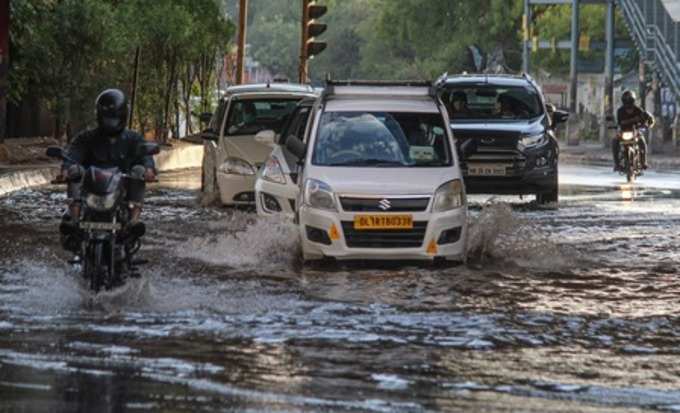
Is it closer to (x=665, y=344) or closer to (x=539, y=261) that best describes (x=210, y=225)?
(x=539, y=261)

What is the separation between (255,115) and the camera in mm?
25922

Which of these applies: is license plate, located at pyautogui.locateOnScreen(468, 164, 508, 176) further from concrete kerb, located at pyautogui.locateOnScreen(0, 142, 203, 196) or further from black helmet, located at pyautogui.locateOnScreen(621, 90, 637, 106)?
black helmet, located at pyautogui.locateOnScreen(621, 90, 637, 106)

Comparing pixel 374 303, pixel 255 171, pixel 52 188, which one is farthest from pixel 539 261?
pixel 52 188

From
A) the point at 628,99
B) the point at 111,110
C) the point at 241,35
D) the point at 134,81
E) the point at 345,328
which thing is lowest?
the point at 345,328

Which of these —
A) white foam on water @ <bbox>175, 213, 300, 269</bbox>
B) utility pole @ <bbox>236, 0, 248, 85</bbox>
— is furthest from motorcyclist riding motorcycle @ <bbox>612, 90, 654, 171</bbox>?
white foam on water @ <bbox>175, 213, 300, 269</bbox>

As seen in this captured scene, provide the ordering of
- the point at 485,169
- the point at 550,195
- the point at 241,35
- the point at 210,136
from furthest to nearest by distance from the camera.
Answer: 1. the point at 241,35
2. the point at 550,195
3. the point at 485,169
4. the point at 210,136

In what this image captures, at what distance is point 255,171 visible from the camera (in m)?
24.3

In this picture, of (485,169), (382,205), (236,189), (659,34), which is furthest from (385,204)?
(659,34)

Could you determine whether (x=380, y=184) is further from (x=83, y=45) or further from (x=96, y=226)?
(x=83, y=45)

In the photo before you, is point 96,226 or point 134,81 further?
point 134,81

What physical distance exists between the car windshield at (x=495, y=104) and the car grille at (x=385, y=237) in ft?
36.7

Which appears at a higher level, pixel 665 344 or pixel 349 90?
pixel 349 90

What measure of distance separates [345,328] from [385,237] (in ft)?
13.9

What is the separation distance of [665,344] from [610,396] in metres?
2.32
